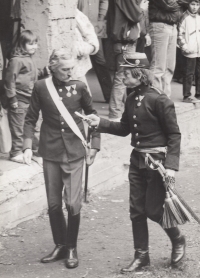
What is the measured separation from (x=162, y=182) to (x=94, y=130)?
703 millimetres

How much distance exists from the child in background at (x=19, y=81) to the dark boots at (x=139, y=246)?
2059mm

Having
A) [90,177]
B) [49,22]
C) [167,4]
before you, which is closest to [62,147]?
[90,177]

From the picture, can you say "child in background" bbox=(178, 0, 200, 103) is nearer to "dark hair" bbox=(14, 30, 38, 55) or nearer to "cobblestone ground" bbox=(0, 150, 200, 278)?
"cobblestone ground" bbox=(0, 150, 200, 278)

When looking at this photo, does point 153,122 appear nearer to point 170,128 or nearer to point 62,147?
point 170,128

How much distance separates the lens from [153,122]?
5.88m

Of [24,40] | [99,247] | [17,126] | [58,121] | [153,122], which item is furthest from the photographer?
→ [17,126]

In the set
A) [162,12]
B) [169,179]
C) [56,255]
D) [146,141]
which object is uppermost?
[162,12]

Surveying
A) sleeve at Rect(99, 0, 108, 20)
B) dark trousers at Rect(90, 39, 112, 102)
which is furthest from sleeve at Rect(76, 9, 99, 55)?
dark trousers at Rect(90, 39, 112, 102)

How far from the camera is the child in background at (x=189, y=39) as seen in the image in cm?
1114

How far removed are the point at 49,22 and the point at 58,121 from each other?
2374mm

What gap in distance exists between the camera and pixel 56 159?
20.1ft

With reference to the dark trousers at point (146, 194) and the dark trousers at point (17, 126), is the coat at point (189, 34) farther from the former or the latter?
the dark trousers at point (146, 194)

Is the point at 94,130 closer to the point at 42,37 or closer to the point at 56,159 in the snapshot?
the point at 56,159

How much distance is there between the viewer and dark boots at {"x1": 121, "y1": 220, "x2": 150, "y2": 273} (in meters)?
6.03
